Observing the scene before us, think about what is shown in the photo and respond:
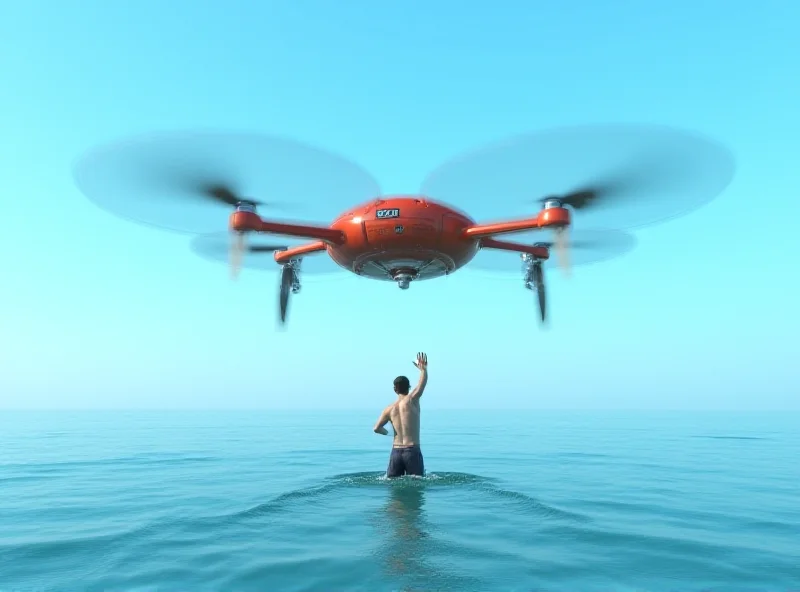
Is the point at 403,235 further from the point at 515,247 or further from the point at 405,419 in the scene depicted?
the point at 405,419

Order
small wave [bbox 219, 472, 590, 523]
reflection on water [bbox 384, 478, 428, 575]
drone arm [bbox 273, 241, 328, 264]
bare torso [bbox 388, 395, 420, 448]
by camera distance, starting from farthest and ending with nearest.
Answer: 1. bare torso [bbox 388, 395, 420, 448]
2. drone arm [bbox 273, 241, 328, 264]
3. small wave [bbox 219, 472, 590, 523]
4. reflection on water [bbox 384, 478, 428, 575]

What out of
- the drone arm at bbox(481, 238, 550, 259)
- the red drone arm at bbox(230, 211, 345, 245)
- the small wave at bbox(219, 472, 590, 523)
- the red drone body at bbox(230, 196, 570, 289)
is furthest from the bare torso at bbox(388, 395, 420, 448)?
the red drone arm at bbox(230, 211, 345, 245)

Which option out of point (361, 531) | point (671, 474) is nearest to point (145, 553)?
point (361, 531)

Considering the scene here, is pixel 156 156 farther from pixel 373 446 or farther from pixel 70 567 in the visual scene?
pixel 373 446

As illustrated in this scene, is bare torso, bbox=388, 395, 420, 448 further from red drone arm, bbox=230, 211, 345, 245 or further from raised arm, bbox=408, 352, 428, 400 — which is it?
red drone arm, bbox=230, 211, 345, 245

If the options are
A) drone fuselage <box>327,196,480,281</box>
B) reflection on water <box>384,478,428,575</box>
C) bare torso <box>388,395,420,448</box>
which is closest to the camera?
reflection on water <box>384,478,428,575</box>

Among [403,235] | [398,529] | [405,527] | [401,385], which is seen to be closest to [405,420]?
[401,385]
